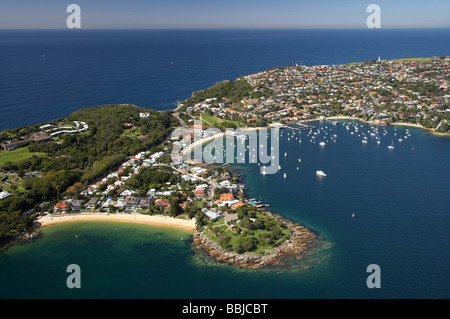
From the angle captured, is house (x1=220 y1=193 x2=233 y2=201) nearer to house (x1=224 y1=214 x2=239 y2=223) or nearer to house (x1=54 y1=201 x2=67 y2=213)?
house (x1=224 y1=214 x2=239 y2=223)

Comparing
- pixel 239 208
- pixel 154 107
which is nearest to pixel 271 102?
pixel 154 107

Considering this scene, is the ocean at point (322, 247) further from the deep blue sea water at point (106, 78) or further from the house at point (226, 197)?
the deep blue sea water at point (106, 78)

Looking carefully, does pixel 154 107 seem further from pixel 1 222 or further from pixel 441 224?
pixel 441 224

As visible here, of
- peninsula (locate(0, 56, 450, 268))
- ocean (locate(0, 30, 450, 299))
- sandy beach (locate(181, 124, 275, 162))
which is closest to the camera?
ocean (locate(0, 30, 450, 299))

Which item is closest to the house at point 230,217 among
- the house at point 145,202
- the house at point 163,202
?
the house at point 163,202

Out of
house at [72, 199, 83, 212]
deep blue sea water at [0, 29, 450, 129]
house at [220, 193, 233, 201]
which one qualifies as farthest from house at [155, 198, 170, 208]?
deep blue sea water at [0, 29, 450, 129]

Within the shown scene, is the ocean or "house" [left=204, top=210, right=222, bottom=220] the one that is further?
"house" [left=204, top=210, right=222, bottom=220]

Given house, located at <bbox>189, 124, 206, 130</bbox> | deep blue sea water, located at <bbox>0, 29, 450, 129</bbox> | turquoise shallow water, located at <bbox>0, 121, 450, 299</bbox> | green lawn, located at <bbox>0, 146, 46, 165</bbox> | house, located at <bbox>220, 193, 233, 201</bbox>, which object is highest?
deep blue sea water, located at <bbox>0, 29, 450, 129</bbox>
